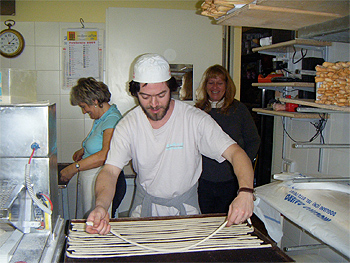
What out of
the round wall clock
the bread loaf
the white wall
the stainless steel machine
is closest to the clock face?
the round wall clock

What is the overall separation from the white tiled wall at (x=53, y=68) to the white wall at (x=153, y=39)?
12.1 inches

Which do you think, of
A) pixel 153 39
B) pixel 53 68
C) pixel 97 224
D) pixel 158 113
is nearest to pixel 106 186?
pixel 97 224

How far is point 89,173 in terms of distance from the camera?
85.0 inches

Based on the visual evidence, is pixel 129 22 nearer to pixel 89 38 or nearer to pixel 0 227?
pixel 89 38

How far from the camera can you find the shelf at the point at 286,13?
112cm

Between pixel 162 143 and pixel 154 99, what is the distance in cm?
22

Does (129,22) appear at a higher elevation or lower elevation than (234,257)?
higher

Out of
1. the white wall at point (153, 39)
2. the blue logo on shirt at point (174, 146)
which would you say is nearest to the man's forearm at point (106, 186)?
the blue logo on shirt at point (174, 146)

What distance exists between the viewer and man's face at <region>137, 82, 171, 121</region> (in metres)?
1.42

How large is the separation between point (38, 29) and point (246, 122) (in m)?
2.08

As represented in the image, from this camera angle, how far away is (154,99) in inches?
55.9

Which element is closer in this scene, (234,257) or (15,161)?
(234,257)

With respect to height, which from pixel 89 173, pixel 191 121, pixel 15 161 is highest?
pixel 191 121

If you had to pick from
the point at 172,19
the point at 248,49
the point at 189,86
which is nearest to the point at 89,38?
the point at 172,19
